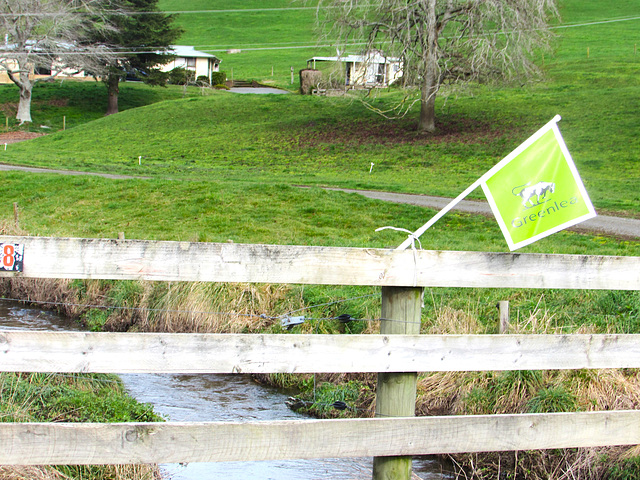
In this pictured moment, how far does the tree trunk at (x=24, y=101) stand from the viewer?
48406mm

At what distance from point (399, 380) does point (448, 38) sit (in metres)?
29.1

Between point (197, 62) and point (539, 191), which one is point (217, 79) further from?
point (539, 191)

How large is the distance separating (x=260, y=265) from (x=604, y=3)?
99.5m

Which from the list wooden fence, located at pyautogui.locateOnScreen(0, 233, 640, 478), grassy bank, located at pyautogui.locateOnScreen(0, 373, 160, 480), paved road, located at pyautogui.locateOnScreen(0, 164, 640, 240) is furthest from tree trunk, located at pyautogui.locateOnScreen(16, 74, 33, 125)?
wooden fence, located at pyautogui.locateOnScreen(0, 233, 640, 478)

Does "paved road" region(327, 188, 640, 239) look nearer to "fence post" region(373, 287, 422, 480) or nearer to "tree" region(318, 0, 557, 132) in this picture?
"tree" region(318, 0, 557, 132)

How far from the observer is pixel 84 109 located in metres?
54.4

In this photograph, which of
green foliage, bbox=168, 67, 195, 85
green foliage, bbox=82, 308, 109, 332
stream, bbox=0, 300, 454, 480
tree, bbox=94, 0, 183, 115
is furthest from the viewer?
green foliage, bbox=168, 67, 195, 85

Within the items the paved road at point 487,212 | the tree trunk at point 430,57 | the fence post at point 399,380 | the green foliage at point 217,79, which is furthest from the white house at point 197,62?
the fence post at point 399,380

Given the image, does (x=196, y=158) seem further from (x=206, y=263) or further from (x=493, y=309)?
(x=206, y=263)

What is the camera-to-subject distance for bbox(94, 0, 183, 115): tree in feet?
171

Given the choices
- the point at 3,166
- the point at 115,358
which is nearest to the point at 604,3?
Answer: the point at 3,166

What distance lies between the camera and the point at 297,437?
3.37 m

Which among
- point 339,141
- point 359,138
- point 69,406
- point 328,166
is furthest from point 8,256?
point 359,138

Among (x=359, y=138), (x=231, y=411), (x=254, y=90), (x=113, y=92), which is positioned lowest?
(x=231, y=411)
